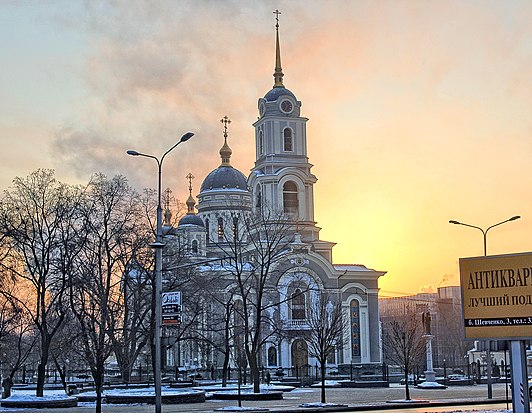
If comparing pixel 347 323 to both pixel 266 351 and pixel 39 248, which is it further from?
pixel 39 248

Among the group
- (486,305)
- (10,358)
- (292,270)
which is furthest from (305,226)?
(486,305)

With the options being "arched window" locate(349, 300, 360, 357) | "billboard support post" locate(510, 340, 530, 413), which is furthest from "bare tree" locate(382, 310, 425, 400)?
"billboard support post" locate(510, 340, 530, 413)

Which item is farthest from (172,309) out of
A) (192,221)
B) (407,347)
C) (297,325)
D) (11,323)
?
(192,221)

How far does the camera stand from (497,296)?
2658cm

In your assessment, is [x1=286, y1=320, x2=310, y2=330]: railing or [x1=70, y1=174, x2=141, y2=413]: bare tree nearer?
[x1=70, y1=174, x2=141, y2=413]: bare tree

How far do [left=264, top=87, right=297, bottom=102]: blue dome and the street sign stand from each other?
66.9m

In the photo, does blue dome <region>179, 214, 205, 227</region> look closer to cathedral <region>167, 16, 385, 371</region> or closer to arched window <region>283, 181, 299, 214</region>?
cathedral <region>167, 16, 385, 371</region>

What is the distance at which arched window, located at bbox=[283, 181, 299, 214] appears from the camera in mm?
90812

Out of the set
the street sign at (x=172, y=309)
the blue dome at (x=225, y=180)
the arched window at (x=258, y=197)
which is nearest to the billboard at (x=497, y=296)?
the street sign at (x=172, y=309)

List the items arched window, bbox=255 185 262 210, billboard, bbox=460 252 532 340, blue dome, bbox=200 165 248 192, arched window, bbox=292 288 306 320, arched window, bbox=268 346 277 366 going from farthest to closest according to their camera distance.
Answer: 1. blue dome, bbox=200 165 248 192
2. arched window, bbox=255 185 262 210
3. arched window, bbox=292 288 306 320
4. arched window, bbox=268 346 277 366
5. billboard, bbox=460 252 532 340

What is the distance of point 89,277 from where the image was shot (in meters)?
41.7

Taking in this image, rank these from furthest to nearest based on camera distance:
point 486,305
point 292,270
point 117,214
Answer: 1. point 292,270
2. point 117,214
3. point 486,305

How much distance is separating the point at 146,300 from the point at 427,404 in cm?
1927

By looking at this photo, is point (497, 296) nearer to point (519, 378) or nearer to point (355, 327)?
point (519, 378)
